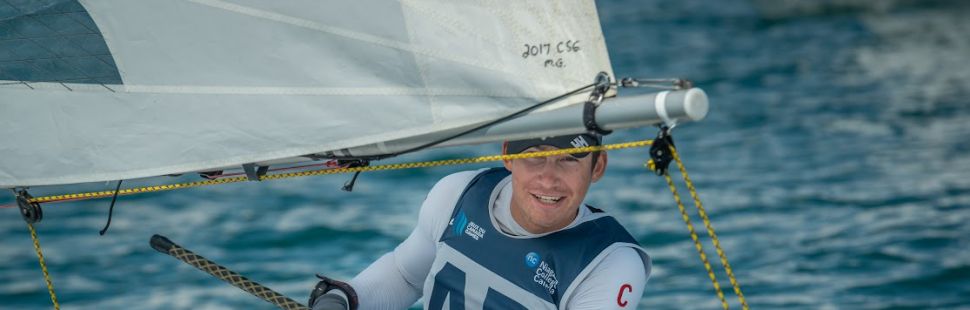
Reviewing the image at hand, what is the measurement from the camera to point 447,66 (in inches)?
104

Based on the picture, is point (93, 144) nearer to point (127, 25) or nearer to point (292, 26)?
point (127, 25)

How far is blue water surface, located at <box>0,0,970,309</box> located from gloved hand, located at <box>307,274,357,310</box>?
323 cm

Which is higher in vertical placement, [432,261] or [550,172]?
[550,172]

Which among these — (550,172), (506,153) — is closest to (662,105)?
(550,172)

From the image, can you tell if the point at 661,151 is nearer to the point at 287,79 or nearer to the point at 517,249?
the point at 517,249

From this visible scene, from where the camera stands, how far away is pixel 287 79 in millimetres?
2729

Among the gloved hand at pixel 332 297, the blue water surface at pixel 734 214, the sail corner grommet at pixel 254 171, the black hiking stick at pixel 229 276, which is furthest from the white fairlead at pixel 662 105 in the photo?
the blue water surface at pixel 734 214

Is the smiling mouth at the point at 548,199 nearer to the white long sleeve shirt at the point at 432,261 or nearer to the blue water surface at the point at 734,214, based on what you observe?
the white long sleeve shirt at the point at 432,261

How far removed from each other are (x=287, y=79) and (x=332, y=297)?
68 centimetres

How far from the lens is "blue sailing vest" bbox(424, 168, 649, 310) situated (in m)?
3.07

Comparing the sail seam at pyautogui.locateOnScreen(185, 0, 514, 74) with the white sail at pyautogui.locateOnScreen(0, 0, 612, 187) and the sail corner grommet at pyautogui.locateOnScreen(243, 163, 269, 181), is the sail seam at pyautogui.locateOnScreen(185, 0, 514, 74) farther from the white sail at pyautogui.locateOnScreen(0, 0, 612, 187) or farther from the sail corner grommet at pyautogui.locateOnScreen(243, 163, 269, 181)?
the sail corner grommet at pyautogui.locateOnScreen(243, 163, 269, 181)

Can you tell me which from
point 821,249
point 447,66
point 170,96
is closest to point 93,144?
point 170,96

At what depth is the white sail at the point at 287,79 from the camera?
8.53 ft

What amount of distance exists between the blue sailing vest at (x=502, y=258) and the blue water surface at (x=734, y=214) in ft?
10.4
